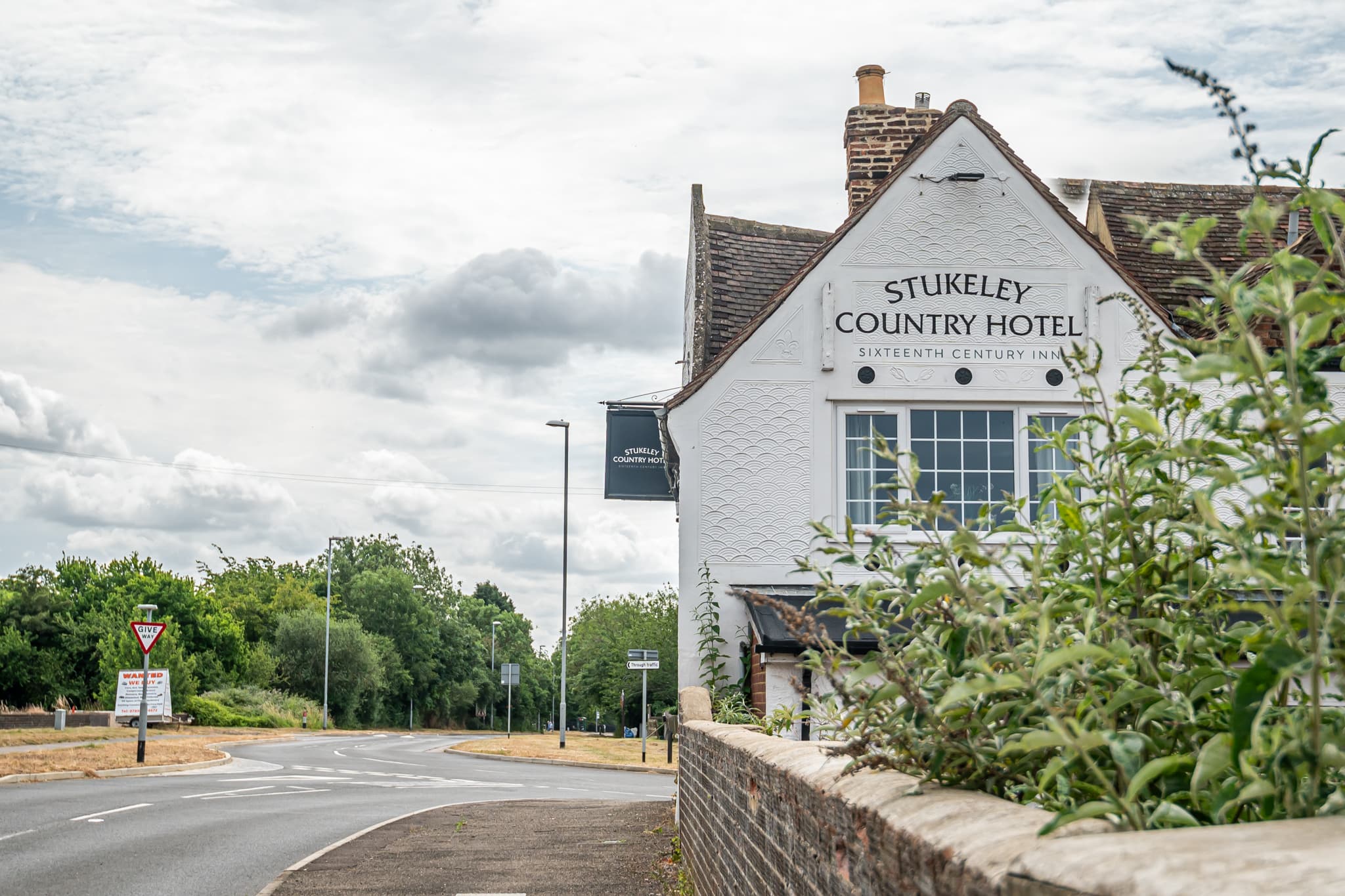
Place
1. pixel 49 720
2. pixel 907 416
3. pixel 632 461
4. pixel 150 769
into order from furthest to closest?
pixel 49 720 < pixel 150 769 < pixel 632 461 < pixel 907 416

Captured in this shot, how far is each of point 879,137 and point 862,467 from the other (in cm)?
495

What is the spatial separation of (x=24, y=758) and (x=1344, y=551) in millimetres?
27540

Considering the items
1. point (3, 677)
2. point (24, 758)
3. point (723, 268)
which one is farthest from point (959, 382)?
point (3, 677)

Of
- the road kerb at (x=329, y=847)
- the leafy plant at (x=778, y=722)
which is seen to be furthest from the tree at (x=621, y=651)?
the leafy plant at (x=778, y=722)

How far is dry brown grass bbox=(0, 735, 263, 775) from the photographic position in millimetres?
23703

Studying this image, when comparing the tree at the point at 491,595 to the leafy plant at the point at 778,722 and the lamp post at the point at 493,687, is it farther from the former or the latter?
the leafy plant at the point at 778,722

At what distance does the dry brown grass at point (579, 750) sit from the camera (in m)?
34.9

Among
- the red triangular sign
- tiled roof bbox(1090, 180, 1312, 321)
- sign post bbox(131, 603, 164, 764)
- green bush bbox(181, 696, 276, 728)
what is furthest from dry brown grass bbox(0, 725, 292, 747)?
tiled roof bbox(1090, 180, 1312, 321)

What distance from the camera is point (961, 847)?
2.24m

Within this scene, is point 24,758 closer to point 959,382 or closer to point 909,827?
point 959,382

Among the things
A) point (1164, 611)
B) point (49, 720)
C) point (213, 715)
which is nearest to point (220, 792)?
point (1164, 611)

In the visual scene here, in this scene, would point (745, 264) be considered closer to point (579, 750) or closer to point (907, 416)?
point (907, 416)

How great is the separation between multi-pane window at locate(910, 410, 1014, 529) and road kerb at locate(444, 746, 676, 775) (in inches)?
646

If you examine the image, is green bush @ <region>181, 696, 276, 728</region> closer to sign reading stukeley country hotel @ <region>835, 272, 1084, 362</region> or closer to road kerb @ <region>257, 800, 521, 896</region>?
road kerb @ <region>257, 800, 521, 896</region>
